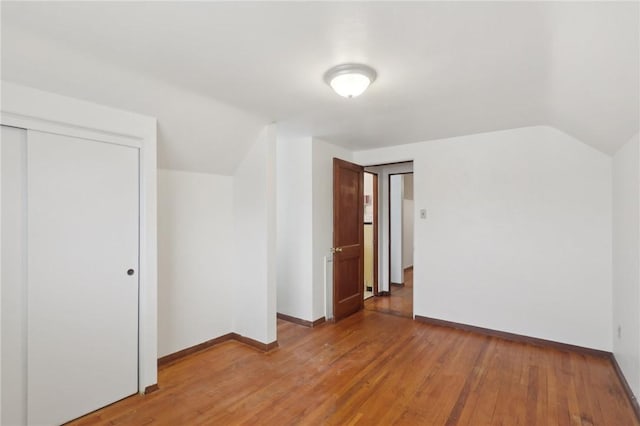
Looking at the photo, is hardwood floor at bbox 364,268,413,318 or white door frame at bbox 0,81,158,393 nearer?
white door frame at bbox 0,81,158,393

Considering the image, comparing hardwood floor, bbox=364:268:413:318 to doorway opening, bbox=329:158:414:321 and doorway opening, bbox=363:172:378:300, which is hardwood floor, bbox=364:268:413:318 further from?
doorway opening, bbox=363:172:378:300

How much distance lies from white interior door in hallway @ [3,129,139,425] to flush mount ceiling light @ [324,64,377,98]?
1665mm

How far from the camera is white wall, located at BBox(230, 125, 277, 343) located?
3178mm

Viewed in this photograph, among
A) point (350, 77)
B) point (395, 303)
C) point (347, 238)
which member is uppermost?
point (350, 77)

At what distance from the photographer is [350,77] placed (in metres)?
1.99

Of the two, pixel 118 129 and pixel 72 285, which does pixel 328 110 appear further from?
pixel 72 285

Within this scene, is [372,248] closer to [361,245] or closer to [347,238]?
[361,245]

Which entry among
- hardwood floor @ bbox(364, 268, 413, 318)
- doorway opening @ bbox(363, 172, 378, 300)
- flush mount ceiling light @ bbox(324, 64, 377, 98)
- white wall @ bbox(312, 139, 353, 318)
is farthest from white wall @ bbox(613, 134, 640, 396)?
doorway opening @ bbox(363, 172, 378, 300)

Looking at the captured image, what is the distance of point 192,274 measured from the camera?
3148mm

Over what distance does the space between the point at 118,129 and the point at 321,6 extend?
178 cm

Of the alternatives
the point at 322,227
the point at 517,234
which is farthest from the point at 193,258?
the point at 517,234

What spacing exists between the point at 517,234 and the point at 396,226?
2.62 m

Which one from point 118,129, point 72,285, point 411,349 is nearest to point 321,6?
point 118,129

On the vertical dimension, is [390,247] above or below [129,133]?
below
